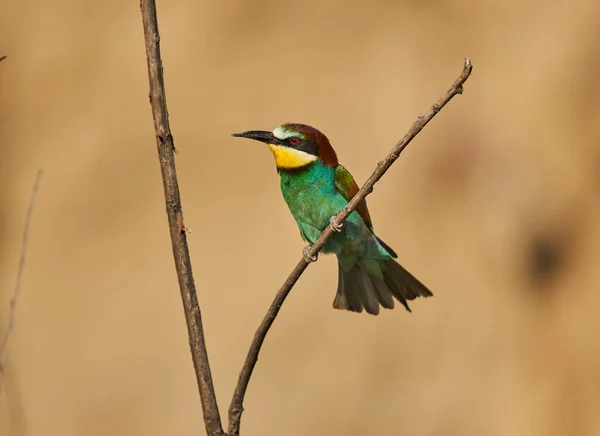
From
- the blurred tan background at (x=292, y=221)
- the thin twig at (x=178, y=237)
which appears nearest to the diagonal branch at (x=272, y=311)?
the thin twig at (x=178, y=237)

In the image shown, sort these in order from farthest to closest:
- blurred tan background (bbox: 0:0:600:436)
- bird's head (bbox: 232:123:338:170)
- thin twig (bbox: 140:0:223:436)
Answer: blurred tan background (bbox: 0:0:600:436) → bird's head (bbox: 232:123:338:170) → thin twig (bbox: 140:0:223:436)

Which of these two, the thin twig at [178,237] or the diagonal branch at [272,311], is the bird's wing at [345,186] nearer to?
the diagonal branch at [272,311]

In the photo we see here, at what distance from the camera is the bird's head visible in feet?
7.06

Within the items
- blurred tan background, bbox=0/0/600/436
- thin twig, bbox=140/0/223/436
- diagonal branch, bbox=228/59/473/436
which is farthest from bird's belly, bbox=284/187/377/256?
blurred tan background, bbox=0/0/600/436

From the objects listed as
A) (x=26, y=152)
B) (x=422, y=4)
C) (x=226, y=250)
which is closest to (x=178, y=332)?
(x=226, y=250)

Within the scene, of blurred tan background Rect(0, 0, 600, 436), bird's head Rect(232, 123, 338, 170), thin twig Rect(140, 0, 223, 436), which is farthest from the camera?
blurred tan background Rect(0, 0, 600, 436)

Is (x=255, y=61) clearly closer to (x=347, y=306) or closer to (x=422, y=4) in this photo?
(x=422, y=4)

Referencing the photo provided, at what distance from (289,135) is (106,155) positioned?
5.29ft

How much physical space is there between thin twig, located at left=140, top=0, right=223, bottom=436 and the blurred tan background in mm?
2431

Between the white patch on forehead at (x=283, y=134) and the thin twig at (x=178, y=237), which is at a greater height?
the white patch on forehead at (x=283, y=134)

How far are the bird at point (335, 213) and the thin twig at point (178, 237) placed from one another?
3.54 feet

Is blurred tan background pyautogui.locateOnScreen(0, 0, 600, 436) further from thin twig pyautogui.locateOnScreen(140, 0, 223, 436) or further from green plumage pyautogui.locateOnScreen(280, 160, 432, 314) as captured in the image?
thin twig pyautogui.locateOnScreen(140, 0, 223, 436)

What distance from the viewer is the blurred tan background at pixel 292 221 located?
11.5 feet

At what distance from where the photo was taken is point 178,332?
3510 mm
